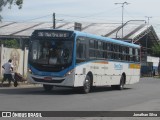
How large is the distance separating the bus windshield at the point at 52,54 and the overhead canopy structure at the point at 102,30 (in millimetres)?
50343

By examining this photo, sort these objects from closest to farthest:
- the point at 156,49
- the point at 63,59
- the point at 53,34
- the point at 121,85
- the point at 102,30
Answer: the point at 63,59
the point at 53,34
the point at 121,85
the point at 102,30
the point at 156,49

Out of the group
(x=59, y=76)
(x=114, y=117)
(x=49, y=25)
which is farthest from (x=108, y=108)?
(x=49, y=25)

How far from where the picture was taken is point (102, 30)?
7956cm

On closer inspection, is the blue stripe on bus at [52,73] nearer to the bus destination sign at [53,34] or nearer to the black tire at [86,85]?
the bus destination sign at [53,34]

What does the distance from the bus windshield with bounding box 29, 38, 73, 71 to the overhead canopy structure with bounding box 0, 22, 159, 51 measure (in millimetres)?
50343

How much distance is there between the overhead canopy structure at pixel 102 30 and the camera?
75.6 m

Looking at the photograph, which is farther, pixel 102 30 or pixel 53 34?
pixel 102 30

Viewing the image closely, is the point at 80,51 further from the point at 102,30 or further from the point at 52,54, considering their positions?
the point at 102,30

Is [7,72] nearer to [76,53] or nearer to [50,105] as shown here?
[76,53]

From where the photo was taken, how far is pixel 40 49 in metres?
21.4

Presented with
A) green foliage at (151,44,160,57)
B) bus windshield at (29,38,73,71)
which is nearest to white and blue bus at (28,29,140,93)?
bus windshield at (29,38,73,71)

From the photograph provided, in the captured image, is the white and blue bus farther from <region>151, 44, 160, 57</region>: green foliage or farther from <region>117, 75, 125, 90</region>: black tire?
<region>151, 44, 160, 57</region>: green foliage

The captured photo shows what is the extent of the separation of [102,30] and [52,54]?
58819mm

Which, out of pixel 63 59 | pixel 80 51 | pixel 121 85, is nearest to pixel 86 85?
pixel 80 51
